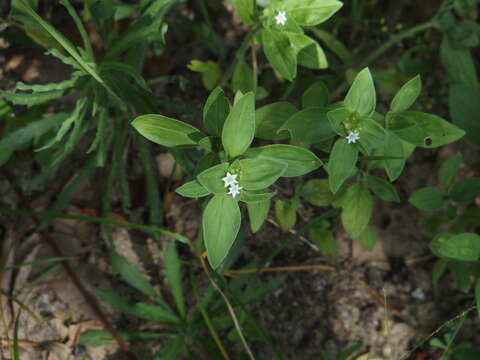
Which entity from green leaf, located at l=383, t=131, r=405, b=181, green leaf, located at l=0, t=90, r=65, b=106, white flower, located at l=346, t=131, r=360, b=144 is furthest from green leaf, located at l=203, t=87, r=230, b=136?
green leaf, located at l=0, t=90, r=65, b=106

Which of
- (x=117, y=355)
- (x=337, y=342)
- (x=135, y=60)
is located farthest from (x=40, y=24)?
(x=337, y=342)

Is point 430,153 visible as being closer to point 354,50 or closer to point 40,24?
point 354,50

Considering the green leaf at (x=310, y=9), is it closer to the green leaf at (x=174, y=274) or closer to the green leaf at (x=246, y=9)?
the green leaf at (x=246, y=9)

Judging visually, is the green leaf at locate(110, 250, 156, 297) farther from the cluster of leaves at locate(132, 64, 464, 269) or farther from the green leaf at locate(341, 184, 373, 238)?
the green leaf at locate(341, 184, 373, 238)

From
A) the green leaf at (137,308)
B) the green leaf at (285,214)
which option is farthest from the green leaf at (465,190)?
the green leaf at (137,308)

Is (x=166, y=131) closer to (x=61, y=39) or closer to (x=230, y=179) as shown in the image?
(x=230, y=179)

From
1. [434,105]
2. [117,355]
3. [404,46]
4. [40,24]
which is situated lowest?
[117,355]

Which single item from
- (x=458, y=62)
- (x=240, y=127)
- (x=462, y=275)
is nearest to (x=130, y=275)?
(x=240, y=127)
